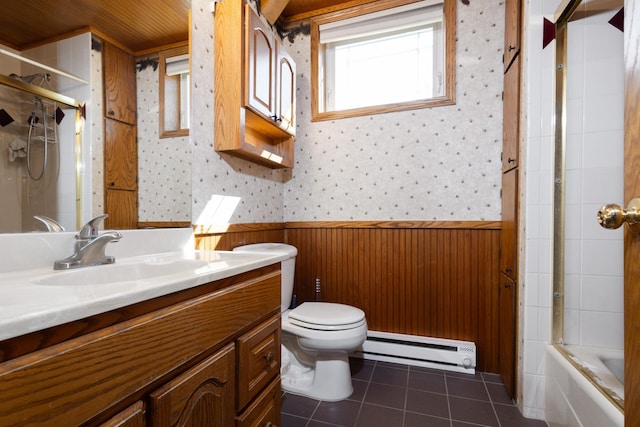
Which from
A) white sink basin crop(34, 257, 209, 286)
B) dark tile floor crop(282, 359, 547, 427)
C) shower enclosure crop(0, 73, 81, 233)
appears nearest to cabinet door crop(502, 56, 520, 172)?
dark tile floor crop(282, 359, 547, 427)

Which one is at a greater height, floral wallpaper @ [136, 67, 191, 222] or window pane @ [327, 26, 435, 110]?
window pane @ [327, 26, 435, 110]

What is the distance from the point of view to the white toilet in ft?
4.85

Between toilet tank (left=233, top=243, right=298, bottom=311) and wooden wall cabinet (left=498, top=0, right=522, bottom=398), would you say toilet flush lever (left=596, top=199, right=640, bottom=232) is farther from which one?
toilet tank (left=233, top=243, right=298, bottom=311)

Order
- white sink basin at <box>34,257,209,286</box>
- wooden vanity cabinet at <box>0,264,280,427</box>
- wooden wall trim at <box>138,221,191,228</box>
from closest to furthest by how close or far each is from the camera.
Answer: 1. wooden vanity cabinet at <box>0,264,280,427</box>
2. white sink basin at <box>34,257,209,286</box>
3. wooden wall trim at <box>138,221,191,228</box>

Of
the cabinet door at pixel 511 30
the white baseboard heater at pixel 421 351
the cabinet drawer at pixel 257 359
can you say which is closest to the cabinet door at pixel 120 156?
the cabinet drawer at pixel 257 359

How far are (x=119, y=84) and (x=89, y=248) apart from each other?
1.99 feet

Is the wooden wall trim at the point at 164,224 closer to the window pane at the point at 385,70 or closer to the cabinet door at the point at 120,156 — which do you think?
the cabinet door at the point at 120,156

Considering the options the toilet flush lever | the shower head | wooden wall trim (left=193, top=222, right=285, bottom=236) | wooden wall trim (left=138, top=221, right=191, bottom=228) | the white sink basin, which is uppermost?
the shower head

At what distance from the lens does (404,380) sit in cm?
169

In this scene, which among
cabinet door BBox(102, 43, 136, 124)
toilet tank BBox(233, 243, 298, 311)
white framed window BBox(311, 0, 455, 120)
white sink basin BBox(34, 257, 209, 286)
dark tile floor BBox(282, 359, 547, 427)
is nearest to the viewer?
white sink basin BBox(34, 257, 209, 286)

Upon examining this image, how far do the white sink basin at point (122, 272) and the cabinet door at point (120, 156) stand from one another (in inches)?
12.3

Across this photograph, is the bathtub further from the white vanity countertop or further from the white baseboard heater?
the white vanity countertop

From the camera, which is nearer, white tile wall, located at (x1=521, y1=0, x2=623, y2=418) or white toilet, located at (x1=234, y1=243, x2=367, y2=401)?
white tile wall, located at (x1=521, y1=0, x2=623, y2=418)

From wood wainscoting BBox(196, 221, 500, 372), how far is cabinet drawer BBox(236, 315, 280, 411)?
725 mm
